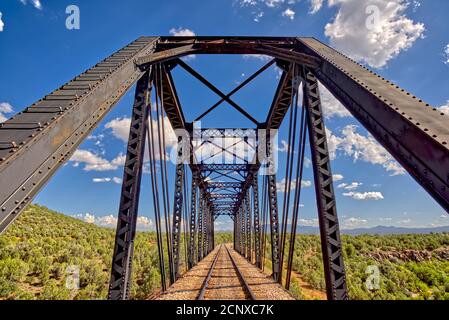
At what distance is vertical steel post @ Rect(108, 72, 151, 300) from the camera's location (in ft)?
16.5

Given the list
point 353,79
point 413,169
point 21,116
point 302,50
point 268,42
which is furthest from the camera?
point 268,42

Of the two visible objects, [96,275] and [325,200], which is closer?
[325,200]

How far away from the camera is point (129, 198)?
5.68 meters

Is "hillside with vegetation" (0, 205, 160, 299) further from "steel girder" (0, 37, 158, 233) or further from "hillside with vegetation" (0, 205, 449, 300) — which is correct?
"steel girder" (0, 37, 158, 233)

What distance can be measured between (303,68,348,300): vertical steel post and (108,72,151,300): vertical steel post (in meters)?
4.26

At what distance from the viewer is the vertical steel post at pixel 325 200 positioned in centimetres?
465

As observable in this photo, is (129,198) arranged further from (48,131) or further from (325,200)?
(325,200)

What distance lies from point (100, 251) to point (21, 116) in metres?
21.7

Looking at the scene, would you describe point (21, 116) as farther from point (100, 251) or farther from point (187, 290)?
point (100, 251)

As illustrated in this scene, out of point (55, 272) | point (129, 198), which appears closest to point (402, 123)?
point (129, 198)

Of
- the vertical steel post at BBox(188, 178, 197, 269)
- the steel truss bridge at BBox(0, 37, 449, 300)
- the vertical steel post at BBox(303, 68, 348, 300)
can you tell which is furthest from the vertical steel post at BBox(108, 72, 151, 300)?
the vertical steel post at BBox(188, 178, 197, 269)

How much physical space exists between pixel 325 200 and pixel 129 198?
462cm

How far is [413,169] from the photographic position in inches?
110

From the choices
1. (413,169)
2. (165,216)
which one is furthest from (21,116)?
(165,216)
